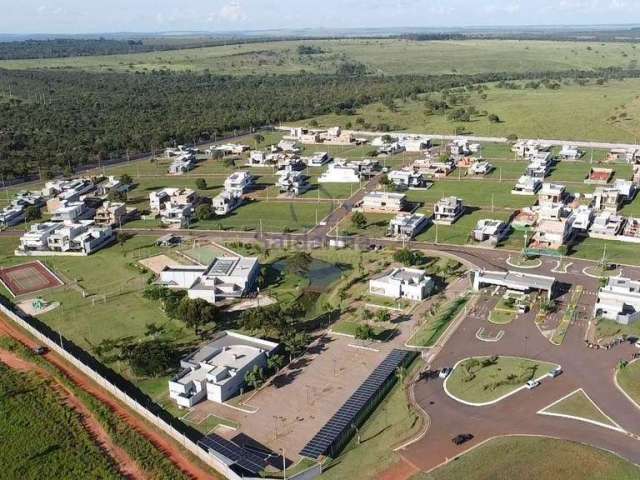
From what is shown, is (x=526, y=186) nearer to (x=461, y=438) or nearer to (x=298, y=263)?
(x=298, y=263)

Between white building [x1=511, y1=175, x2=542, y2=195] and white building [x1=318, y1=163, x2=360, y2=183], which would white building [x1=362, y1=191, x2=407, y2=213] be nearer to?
white building [x1=318, y1=163, x2=360, y2=183]

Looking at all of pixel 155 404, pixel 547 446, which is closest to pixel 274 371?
pixel 155 404

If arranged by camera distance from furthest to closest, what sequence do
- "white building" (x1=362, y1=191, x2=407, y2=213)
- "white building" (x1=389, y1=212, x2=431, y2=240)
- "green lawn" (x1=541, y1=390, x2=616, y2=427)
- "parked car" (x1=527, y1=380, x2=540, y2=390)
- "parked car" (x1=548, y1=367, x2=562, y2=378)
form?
"white building" (x1=362, y1=191, x2=407, y2=213)
"white building" (x1=389, y1=212, x2=431, y2=240)
"parked car" (x1=548, y1=367, x2=562, y2=378)
"parked car" (x1=527, y1=380, x2=540, y2=390)
"green lawn" (x1=541, y1=390, x2=616, y2=427)

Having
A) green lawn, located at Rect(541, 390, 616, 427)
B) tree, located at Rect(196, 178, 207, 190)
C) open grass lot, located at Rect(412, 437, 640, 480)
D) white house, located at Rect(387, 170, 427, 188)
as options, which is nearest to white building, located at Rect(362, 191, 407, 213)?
white house, located at Rect(387, 170, 427, 188)

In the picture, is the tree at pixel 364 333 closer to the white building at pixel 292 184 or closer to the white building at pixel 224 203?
the white building at pixel 224 203

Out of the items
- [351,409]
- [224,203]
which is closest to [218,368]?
[351,409]

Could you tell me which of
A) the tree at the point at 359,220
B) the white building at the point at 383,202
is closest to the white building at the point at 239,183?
the white building at the point at 383,202
